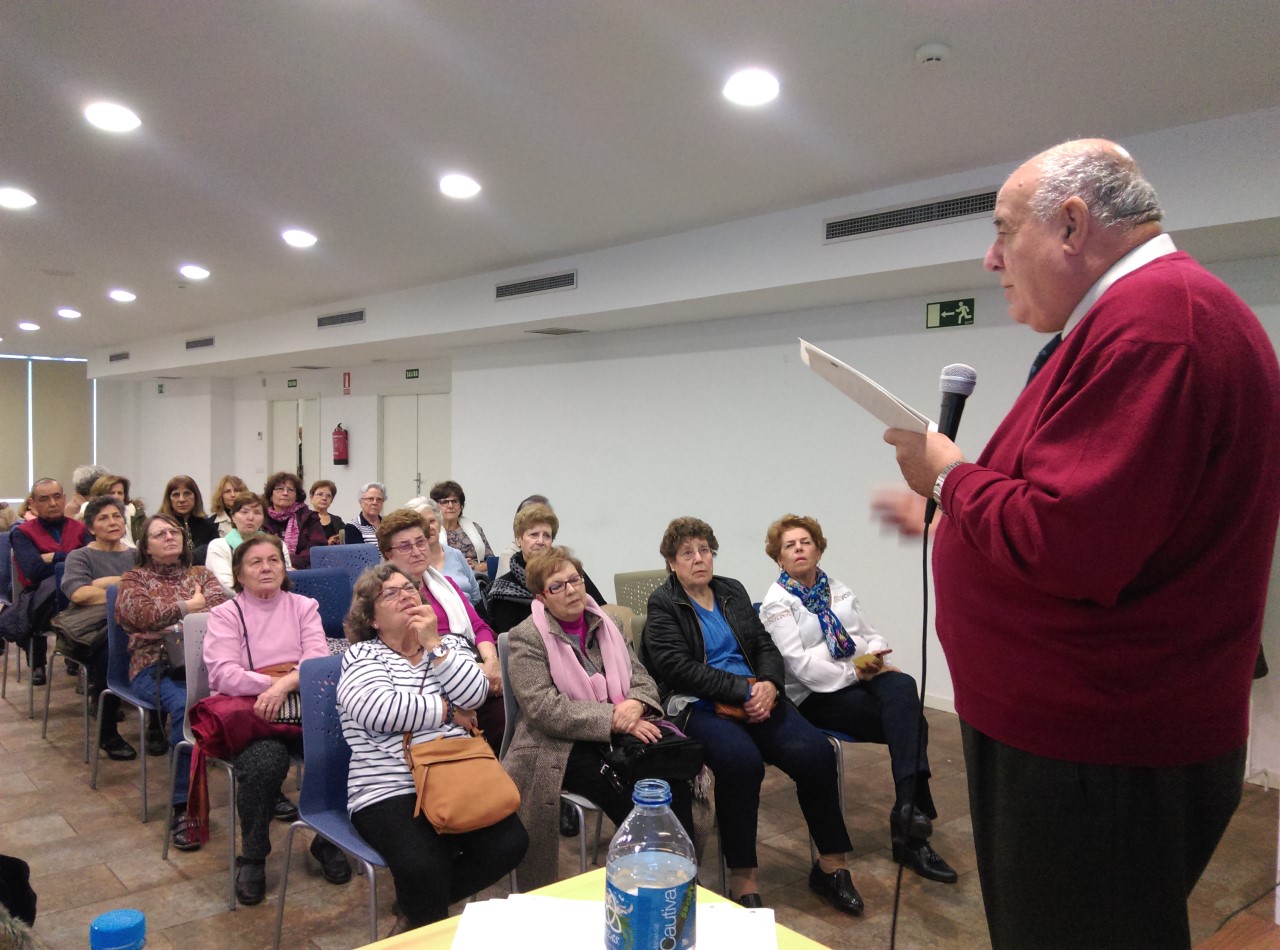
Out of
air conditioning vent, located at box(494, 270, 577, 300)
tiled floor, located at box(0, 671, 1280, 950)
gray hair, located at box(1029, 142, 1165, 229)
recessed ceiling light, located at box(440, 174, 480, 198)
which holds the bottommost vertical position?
tiled floor, located at box(0, 671, 1280, 950)

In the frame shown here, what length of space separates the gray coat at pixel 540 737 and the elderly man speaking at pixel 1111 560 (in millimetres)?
1483

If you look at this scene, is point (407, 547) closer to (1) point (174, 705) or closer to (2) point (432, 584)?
(2) point (432, 584)

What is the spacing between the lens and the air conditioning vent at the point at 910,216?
4059 mm

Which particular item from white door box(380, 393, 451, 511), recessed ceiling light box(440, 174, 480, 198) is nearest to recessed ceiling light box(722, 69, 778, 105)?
recessed ceiling light box(440, 174, 480, 198)

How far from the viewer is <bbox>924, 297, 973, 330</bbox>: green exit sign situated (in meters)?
4.80

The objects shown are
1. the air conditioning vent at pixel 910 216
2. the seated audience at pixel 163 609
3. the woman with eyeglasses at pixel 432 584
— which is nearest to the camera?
the seated audience at pixel 163 609

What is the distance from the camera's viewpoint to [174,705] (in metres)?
3.21

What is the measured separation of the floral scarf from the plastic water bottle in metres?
2.13

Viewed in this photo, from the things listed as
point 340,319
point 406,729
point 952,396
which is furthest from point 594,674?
point 340,319

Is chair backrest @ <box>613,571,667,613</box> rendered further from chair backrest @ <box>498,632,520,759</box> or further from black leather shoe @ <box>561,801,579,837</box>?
chair backrest @ <box>498,632,520,759</box>

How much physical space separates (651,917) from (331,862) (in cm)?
231

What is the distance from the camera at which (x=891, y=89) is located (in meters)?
3.18

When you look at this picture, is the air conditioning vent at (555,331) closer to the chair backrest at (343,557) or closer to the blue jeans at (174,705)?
the chair backrest at (343,557)

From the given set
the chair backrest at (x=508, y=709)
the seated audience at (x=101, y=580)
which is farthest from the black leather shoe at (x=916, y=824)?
the seated audience at (x=101, y=580)
